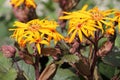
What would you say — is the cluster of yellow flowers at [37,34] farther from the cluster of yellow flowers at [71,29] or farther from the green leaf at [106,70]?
the green leaf at [106,70]

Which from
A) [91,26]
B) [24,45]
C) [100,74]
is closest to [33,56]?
[24,45]

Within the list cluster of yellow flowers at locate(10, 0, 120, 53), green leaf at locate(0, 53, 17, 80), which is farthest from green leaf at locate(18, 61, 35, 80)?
cluster of yellow flowers at locate(10, 0, 120, 53)

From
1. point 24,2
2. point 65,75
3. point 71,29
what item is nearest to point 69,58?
point 71,29

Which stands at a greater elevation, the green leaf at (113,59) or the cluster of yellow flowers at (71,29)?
the cluster of yellow flowers at (71,29)

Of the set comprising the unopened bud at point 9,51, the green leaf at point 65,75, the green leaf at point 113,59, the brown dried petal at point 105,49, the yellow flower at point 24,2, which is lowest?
the green leaf at point 65,75

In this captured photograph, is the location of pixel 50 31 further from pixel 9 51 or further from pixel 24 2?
pixel 24 2

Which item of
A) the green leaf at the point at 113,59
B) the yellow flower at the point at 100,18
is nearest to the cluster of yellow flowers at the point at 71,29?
the yellow flower at the point at 100,18
